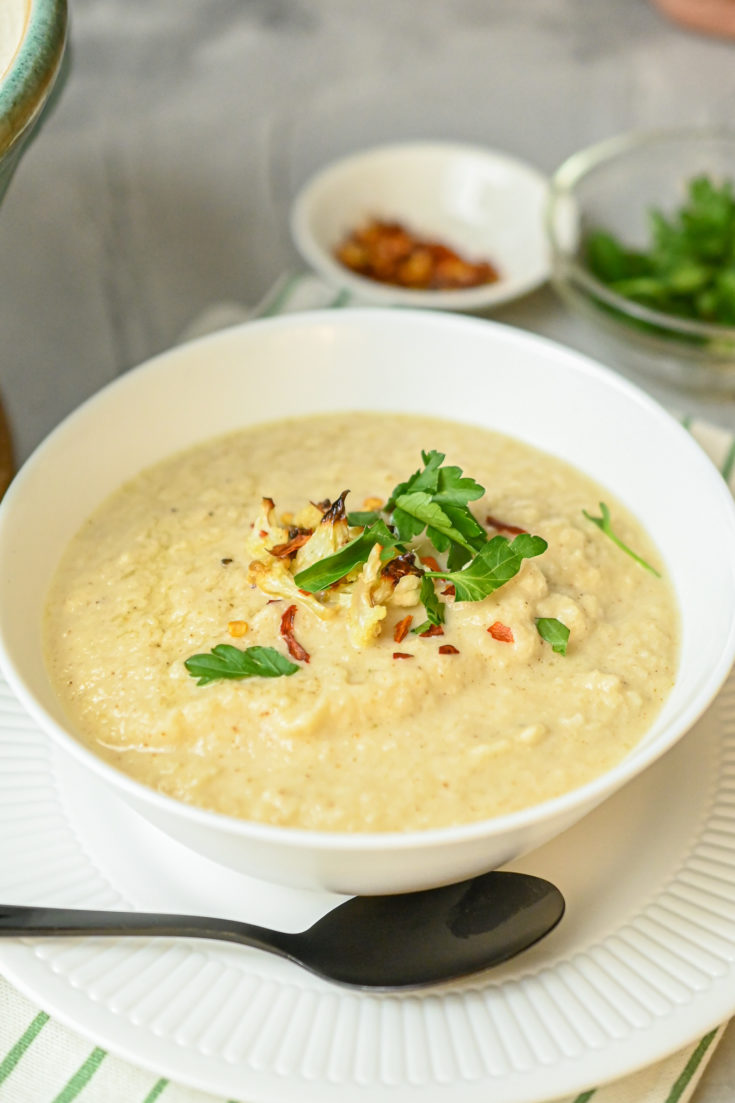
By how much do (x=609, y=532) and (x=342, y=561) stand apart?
74 cm

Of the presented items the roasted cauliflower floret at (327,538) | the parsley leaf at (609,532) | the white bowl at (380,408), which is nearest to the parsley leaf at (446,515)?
the roasted cauliflower floret at (327,538)

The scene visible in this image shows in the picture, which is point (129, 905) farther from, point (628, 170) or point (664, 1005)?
point (628, 170)

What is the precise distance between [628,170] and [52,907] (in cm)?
362

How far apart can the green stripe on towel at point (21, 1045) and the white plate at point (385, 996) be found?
0.62 feet

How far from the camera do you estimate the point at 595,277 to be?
14.0 feet

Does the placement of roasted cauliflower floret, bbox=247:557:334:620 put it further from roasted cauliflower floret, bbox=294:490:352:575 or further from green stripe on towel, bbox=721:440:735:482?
green stripe on towel, bbox=721:440:735:482

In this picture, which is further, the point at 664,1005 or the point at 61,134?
the point at 61,134

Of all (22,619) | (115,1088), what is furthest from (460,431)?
(115,1088)

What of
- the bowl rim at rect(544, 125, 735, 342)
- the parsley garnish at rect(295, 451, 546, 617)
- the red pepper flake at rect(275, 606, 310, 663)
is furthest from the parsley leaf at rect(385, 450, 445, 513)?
the bowl rim at rect(544, 125, 735, 342)

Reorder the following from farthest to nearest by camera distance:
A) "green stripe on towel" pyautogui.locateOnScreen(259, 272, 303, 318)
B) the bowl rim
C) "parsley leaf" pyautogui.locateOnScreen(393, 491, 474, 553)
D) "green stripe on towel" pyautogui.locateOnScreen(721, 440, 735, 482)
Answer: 1. "green stripe on towel" pyautogui.locateOnScreen(259, 272, 303, 318)
2. the bowl rim
3. "green stripe on towel" pyautogui.locateOnScreen(721, 440, 735, 482)
4. "parsley leaf" pyautogui.locateOnScreen(393, 491, 474, 553)

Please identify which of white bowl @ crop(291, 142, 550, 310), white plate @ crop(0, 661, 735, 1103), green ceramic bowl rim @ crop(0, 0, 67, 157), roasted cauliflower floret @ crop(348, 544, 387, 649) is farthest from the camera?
white bowl @ crop(291, 142, 550, 310)

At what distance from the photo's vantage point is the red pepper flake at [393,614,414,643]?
2.37m

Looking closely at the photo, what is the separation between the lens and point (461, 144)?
5078 mm

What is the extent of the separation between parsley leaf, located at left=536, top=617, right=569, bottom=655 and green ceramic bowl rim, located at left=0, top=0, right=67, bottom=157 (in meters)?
1.43
